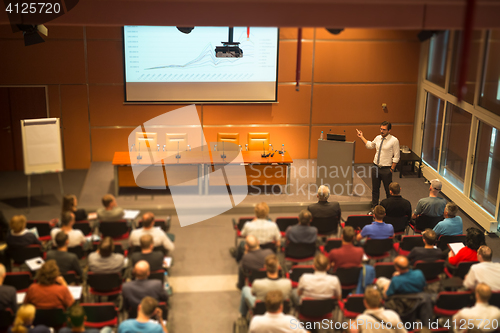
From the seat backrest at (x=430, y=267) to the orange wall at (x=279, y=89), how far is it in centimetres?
535

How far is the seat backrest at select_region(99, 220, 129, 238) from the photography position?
623 centimetres

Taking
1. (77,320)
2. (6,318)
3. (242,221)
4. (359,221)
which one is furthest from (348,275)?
(6,318)

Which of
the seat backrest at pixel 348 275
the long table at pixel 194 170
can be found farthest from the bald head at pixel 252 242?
the long table at pixel 194 170

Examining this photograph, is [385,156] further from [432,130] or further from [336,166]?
[432,130]

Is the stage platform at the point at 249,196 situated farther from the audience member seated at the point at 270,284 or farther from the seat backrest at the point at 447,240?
the audience member seated at the point at 270,284

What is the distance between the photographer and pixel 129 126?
10.1 metres

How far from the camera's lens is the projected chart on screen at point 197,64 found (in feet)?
32.0

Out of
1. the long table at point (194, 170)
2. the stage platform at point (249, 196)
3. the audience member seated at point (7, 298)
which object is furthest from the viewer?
the long table at point (194, 170)

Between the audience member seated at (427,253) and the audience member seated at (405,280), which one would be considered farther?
the audience member seated at (427,253)

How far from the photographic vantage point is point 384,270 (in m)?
5.43

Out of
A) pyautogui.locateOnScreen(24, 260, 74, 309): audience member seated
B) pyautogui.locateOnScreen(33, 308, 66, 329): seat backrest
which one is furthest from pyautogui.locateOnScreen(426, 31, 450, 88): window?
pyautogui.locateOnScreen(33, 308, 66, 329): seat backrest

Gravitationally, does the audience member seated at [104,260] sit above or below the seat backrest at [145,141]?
below

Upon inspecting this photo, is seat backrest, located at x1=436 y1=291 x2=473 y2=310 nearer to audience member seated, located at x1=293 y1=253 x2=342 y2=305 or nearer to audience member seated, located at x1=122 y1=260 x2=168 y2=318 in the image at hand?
audience member seated, located at x1=293 y1=253 x2=342 y2=305

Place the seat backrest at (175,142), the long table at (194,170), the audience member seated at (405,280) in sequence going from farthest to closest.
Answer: the seat backrest at (175,142)
the long table at (194,170)
the audience member seated at (405,280)
